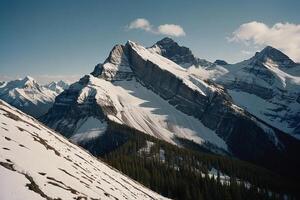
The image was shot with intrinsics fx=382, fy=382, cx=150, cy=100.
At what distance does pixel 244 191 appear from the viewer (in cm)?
18662

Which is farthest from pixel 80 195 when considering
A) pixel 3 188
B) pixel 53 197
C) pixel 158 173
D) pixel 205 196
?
pixel 158 173

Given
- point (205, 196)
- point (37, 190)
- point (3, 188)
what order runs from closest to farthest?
point (3, 188), point (37, 190), point (205, 196)

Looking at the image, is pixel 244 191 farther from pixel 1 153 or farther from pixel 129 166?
pixel 1 153

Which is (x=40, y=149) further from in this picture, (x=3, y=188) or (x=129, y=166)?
(x=129, y=166)

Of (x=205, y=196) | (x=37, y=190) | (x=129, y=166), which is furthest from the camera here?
(x=129, y=166)

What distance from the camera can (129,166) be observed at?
185 metres

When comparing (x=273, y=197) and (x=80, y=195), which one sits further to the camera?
(x=273, y=197)

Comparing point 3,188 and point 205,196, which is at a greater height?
point 3,188

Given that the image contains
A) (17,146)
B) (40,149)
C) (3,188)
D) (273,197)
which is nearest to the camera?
(3,188)

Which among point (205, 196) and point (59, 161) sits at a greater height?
point (59, 161)

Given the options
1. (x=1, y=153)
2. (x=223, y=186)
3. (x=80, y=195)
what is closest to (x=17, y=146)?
(x=1, y=153)

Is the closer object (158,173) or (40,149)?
(40,149)

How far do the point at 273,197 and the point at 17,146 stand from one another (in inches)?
7036

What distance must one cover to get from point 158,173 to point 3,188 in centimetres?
16274
